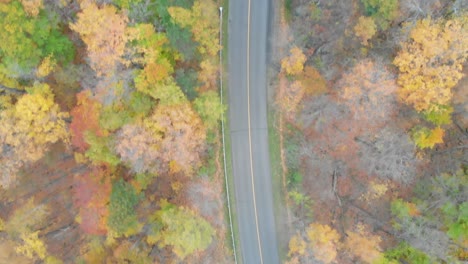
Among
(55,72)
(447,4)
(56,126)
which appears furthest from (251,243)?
(447,4)

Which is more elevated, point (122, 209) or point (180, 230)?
point (122, 209)

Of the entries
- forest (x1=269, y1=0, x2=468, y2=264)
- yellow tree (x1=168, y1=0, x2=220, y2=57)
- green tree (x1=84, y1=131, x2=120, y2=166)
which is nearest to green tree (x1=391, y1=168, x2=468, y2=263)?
forest (x1=269, y1=0, x2=468, y2=264)

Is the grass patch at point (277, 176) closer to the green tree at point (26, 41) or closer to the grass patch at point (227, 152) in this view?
the grass patch at point (227, 152)

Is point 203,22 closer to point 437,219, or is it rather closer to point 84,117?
point 84,117

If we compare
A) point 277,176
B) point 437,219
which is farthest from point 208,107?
point 437,219

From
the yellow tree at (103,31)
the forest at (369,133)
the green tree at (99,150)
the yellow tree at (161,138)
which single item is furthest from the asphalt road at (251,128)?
the green tree at (99,150)

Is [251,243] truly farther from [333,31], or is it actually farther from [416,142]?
[333,31]

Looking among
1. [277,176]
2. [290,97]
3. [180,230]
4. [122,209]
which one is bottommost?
[180,230]
